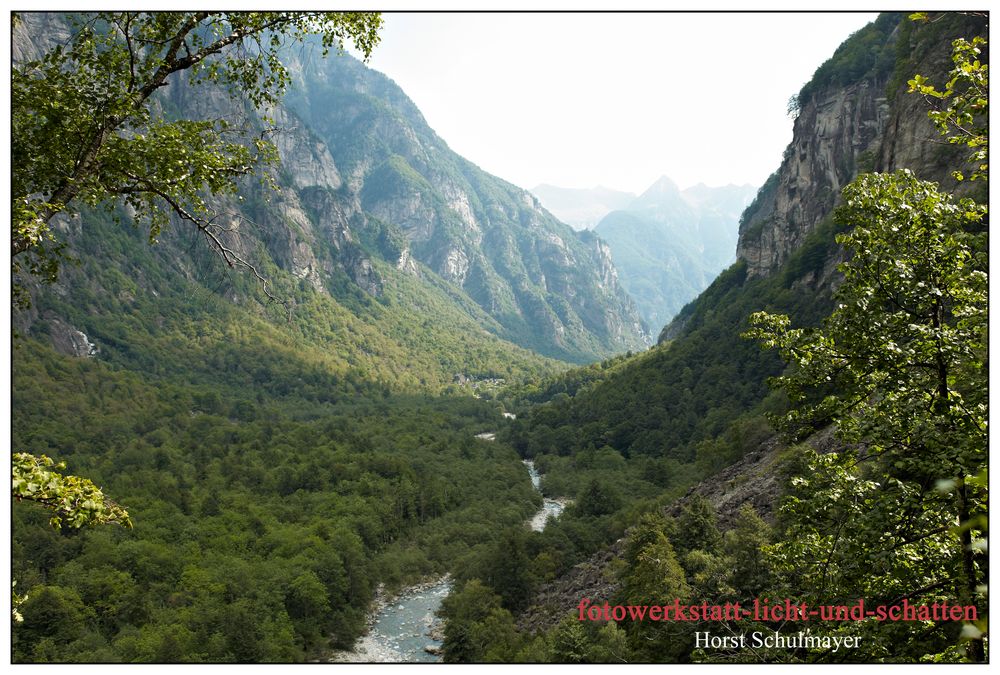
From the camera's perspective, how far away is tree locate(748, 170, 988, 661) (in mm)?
7992

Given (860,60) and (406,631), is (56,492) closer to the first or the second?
(406,631)

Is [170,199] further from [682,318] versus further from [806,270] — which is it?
[682,318]

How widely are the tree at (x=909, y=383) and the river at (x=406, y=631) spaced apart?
36.1 m

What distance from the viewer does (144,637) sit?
41.9 metres

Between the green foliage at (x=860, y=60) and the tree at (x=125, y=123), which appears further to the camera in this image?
the green foliage at (x=860, y=60)

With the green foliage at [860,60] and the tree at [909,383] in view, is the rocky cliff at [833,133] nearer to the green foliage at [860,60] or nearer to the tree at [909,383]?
the green foliage at [860,60]

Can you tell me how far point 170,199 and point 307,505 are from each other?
2706 inches

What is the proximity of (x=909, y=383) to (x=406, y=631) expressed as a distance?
154 feet

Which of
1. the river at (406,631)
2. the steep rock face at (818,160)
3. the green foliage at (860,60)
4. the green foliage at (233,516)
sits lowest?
the river at (406,631)

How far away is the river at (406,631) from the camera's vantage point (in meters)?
43.2

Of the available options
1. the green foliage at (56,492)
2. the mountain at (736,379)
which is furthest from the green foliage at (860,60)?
the green foliage at (56,492)

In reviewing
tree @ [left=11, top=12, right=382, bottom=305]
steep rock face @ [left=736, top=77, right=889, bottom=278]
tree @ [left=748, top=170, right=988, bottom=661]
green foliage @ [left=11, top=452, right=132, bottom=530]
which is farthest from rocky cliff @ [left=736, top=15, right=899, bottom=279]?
green foliage @ [left=11, top=452, right=132, bottom=530]
